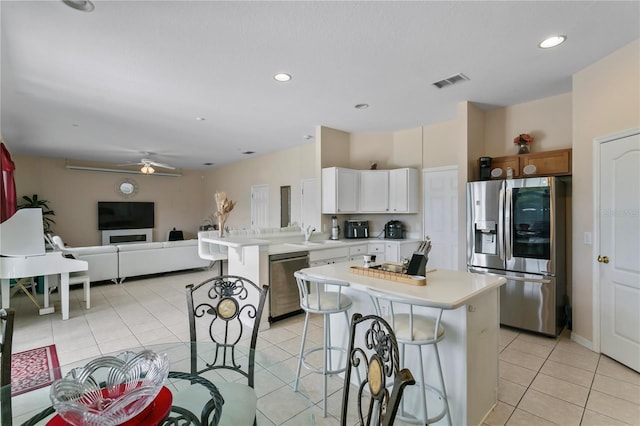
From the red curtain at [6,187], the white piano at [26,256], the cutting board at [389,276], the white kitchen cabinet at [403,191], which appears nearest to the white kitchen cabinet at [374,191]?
the white kitchen cabinet at [403,191]

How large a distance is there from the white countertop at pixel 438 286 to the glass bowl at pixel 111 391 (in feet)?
4.13

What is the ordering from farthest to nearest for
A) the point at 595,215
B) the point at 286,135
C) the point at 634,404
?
1. the point at 286,135
2. the point at 595,215
3. the point at 634,404

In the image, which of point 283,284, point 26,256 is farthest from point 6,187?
point 283,284

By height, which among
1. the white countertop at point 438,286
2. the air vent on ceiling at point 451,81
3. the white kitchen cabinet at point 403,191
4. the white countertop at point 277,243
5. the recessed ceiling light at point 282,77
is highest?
the air vent on ceiling at point 451,81

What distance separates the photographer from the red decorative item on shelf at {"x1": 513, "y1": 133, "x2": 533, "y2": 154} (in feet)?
12.4

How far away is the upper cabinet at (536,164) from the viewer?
338 centimetres

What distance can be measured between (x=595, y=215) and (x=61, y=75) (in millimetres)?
5631

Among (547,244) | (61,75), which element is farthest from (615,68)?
(61,75)

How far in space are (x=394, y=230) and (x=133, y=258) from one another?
4995 mm

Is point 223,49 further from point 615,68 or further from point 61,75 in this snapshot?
point 615,68

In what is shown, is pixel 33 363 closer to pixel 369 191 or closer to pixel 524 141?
pixel 369 191

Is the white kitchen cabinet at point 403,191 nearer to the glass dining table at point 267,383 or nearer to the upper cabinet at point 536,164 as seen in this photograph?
the upper cabinet at point 536,164

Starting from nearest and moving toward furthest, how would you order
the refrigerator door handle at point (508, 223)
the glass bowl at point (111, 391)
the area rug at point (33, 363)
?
the glass bowl at point (111, 391) < the area rug at point (33, 363) < the refrigerator door handle at point (508, 223)

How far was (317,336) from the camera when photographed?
3.26 meters
